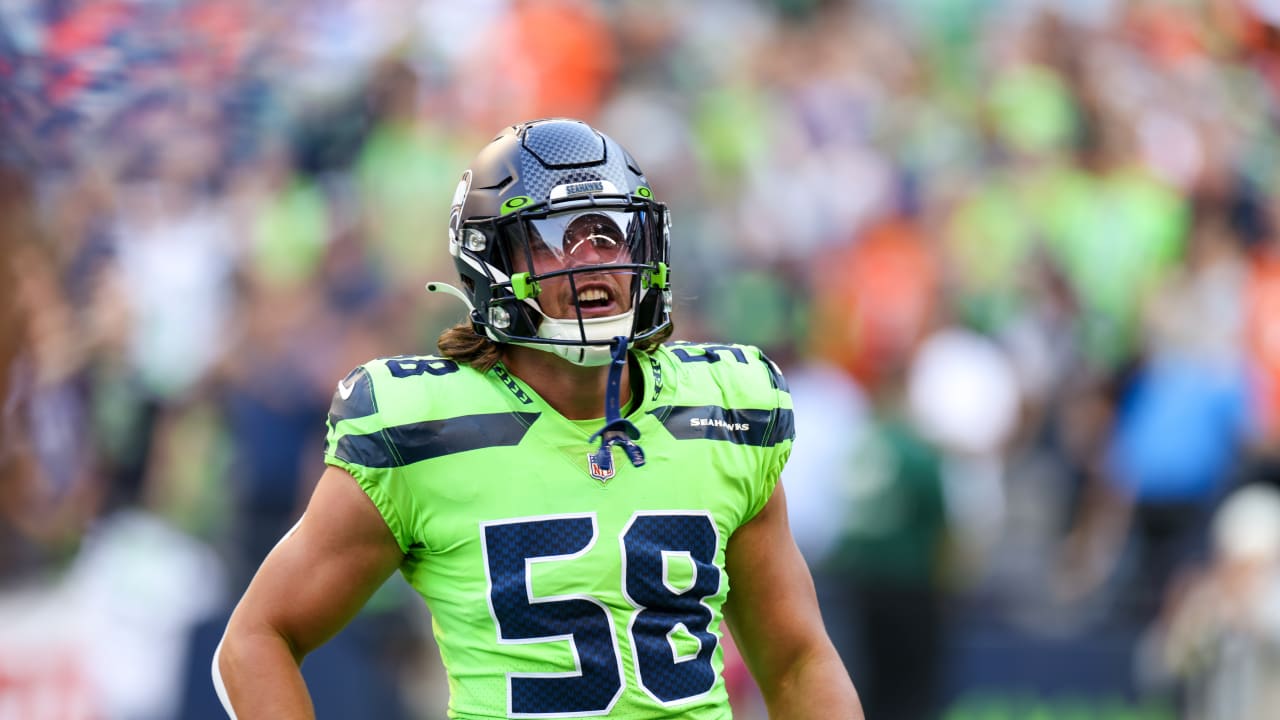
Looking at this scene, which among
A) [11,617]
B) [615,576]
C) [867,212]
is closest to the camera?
[615,576]

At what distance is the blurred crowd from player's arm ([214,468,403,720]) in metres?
2.73

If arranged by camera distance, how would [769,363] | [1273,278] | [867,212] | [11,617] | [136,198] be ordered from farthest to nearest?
[867,212] → [1273,278] → [136,198] → [11,617] → [769,363]

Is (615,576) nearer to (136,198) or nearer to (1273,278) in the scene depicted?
(136,198)

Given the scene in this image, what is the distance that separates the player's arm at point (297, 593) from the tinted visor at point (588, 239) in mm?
578

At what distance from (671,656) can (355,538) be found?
64 cm

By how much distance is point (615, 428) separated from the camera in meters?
3.37

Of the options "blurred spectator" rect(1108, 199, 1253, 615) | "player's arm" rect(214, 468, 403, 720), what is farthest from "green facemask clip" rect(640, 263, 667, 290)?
"blurred spectator" rect(1108, 199, 1253, 615)

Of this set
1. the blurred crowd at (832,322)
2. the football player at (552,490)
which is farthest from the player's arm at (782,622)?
the blurred crowd at (832,322)

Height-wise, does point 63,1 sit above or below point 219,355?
above

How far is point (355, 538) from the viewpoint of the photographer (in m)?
3.28

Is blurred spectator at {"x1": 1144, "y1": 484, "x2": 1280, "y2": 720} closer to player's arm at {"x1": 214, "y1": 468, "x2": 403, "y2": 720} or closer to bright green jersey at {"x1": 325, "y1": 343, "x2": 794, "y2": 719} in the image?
bright green jersey at {"x1": 325, "y1": 343, "x2": 794, "y2": 719}

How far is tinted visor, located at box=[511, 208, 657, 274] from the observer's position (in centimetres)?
342

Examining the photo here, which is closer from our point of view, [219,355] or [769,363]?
[769,363]

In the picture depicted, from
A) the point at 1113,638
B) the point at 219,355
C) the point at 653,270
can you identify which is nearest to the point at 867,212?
the point at 1113,638
